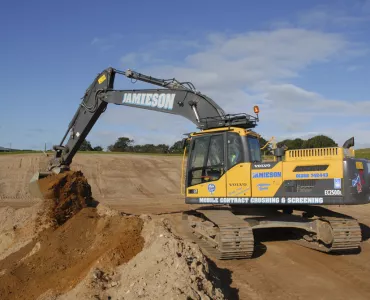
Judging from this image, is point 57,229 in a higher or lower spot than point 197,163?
lower

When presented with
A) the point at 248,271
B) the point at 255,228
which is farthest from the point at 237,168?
the point at 248,271

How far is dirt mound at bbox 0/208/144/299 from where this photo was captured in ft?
22.5

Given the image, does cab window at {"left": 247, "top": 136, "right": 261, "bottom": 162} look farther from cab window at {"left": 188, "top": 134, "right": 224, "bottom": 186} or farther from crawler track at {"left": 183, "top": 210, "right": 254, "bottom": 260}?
crawler track at {"left": 183, "top": 210, "right": 254, "bottom": 260}

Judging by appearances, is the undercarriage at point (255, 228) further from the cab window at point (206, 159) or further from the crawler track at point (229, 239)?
the cab window at point (206, 159)

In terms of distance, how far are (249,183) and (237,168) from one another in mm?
452

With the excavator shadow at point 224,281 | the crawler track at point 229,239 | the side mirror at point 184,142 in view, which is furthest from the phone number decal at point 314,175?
the side mirror at point 184,142

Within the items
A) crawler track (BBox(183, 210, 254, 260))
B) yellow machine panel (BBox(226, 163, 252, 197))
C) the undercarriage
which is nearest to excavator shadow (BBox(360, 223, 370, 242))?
the undercarriage

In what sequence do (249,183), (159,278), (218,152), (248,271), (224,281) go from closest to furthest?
→ 1. (159,278)
2. (224,281)
3. (248,271)
4. (249,183)
5. (218,152)

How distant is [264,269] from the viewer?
325 inches

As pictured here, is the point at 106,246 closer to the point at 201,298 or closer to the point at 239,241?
the point at 239,241

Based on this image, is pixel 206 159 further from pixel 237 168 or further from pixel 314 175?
pixel 314 175

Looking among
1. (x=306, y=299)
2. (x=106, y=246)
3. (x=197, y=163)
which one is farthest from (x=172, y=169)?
(x=306, y=299)

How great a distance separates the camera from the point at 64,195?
37.8 feet

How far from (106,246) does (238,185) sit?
10.6 ft
